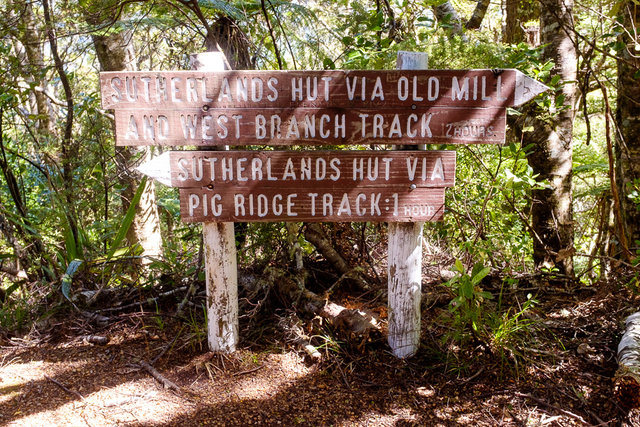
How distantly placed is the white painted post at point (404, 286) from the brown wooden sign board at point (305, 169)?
12.9 inches

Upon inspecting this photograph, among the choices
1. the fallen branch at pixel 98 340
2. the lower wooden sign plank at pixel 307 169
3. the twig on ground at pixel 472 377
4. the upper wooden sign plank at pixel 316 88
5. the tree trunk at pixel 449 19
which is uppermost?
the tree trunk at pixel 449 19

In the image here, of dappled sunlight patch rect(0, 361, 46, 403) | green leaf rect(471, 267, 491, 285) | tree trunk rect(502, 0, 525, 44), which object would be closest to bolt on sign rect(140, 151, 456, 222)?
green leaf rect(471, 267, 491, 285)

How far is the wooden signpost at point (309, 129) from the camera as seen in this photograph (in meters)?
2.47

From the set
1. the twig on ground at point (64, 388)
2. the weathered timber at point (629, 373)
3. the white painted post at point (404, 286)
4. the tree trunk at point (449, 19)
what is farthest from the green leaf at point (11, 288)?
the weathered timber at point (629, 373)

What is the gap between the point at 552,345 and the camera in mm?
2807

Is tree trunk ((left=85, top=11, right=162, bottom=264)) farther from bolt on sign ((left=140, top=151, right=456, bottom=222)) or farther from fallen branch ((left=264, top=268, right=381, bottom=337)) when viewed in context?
bolt on sign ((left=140, top=151, right=456, bottom=222))

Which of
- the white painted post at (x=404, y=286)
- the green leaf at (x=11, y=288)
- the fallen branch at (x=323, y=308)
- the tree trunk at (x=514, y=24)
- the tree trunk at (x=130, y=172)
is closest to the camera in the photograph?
the white painted post at (x=404, y=286)

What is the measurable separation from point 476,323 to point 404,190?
35.3 inches

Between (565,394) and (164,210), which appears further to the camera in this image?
(164,210)

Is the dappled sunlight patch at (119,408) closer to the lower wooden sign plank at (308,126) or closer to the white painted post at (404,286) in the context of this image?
the white painted post at (404,286)

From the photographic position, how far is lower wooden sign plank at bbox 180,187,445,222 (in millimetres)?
2598

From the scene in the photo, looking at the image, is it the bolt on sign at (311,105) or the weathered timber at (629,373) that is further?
the bolt on sign at (311,105)

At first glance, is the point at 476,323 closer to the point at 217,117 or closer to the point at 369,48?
the point at 217,117

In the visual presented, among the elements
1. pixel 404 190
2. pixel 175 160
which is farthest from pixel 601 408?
pixel 175 160
